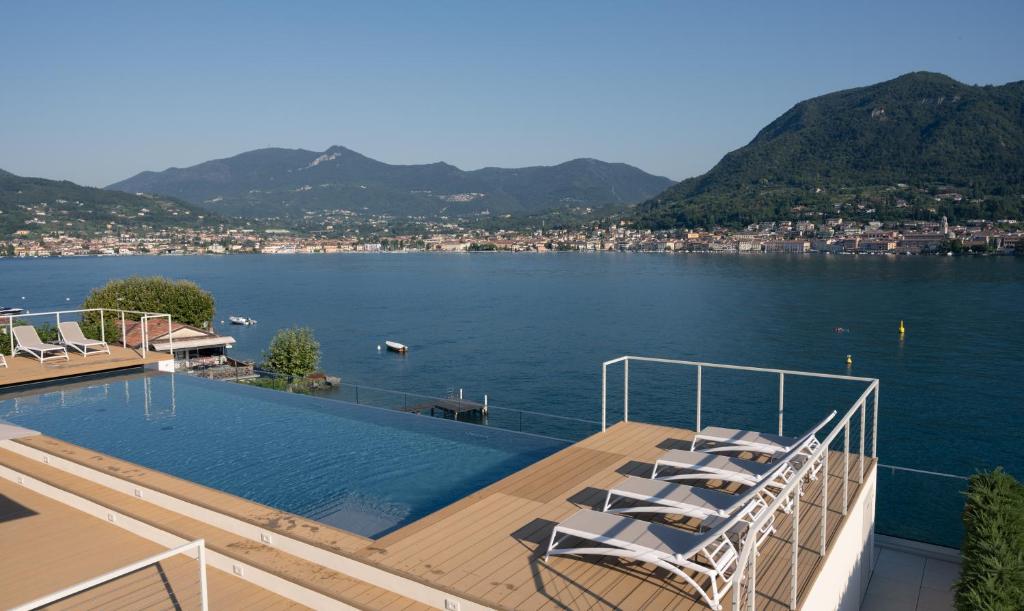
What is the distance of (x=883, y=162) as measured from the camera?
134 m

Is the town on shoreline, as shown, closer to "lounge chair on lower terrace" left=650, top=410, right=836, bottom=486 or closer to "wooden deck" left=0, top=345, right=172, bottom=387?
"lounge chair on lower terrace" left=650, top=410, right=836, bottom=486

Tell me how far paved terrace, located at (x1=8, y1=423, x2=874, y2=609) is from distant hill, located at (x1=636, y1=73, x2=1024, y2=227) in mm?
124020

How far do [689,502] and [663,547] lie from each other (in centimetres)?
85

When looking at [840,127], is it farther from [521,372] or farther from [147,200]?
[147,200]

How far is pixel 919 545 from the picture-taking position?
7324 millimetres

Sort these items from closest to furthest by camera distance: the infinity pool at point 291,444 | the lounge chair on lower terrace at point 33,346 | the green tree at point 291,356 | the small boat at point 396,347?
the infinity pool at point 291,444
the lounge chair on lower terrace at point 33,346
the green tree at point 291,356
the small boat at point 396,347

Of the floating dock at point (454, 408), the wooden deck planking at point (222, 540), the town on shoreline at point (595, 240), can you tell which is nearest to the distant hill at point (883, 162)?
the town on shoreline at point (595, 240)

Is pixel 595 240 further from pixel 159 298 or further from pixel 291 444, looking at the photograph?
pixel 291 444

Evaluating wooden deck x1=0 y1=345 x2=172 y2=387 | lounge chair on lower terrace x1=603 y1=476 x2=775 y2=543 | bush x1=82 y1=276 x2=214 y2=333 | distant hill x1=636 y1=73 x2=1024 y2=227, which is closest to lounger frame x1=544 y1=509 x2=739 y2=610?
lounge chair on lower terrace x1=603 y1=476 x2=775 y2=543

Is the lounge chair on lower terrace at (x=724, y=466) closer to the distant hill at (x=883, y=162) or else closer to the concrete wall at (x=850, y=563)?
the concrete wall at (x=850, y=563)

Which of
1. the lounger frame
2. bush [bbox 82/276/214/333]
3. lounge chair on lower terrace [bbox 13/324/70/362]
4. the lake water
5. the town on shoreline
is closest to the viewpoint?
the lounger frame

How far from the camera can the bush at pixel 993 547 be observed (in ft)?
17.0

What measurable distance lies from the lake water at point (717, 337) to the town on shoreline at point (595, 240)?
10.6 meters

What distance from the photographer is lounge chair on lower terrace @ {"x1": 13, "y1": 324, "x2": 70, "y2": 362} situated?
11.9 meters
